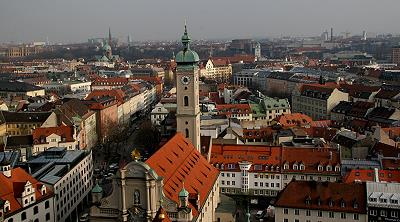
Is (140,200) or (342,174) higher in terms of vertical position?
(140,200)

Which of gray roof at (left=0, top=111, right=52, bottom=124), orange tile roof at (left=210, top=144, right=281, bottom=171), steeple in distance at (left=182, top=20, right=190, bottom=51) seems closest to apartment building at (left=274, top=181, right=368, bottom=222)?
orange tile roof at (left=210, top=144, right=281, bottom=171)

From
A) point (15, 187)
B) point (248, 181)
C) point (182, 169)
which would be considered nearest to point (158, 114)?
point (248, 181)

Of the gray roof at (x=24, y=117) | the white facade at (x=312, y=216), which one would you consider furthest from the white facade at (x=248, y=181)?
the gray roof at (x=24, y=117)

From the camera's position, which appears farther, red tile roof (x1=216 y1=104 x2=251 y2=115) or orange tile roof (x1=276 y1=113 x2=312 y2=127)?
red tile roof (x1=216 y1=104 x2=251 y2=115)

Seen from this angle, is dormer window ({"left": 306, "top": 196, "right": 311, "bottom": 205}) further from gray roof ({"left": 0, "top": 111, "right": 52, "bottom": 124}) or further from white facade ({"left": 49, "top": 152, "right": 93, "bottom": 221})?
gray roof ({"left": 0, "top": 111, "right": 52, "bottom": 124})

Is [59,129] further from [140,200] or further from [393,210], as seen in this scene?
[393,210]

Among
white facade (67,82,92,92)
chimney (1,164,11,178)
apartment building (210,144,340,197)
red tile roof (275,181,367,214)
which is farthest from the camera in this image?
white facade (67,82,92,92)

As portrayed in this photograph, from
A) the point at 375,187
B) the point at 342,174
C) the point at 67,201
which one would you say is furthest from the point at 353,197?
the point at 67,201
